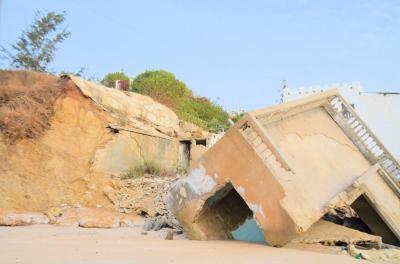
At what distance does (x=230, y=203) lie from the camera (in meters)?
7.01

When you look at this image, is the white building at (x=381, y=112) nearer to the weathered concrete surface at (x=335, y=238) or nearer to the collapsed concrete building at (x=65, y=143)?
the collapsed concrete building at (x=65, y=143)

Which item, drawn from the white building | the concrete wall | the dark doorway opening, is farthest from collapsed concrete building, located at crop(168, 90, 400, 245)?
the white building

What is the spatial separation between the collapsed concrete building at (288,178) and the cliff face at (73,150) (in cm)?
534

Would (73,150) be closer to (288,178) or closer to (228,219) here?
(228,219)

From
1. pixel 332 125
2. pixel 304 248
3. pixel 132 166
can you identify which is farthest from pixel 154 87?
pixel 304 248

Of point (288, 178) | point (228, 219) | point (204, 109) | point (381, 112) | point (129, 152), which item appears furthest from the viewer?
point (204, 109)

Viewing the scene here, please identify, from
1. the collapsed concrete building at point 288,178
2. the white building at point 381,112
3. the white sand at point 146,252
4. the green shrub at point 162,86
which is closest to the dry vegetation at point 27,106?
the white sand at point 146,252

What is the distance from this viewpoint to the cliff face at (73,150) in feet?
37.2

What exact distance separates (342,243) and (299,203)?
1.29m

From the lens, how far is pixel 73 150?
39.3 ft

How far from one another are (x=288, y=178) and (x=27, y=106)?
28.0 feet

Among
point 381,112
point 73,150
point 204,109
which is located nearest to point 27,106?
point 73,150

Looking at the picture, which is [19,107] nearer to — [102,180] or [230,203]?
[102,180]

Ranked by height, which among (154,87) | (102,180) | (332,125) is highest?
(154,87)
